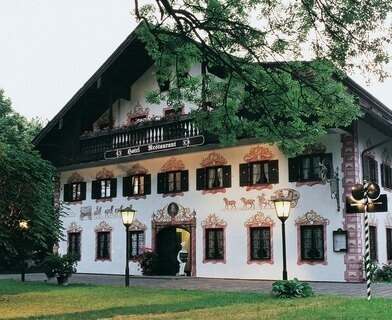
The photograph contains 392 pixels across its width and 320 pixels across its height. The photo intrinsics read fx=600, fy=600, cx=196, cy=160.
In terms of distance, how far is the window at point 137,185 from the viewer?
26109 millimetres

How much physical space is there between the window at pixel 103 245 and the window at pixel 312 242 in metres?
9.73

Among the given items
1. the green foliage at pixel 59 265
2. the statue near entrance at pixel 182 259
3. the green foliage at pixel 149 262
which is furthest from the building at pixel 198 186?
the green foliage at pixel 59 265

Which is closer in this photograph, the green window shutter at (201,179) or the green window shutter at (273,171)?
the green window shutter at (273,171)

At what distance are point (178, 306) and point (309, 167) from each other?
10.7 meters

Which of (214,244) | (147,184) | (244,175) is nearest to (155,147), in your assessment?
(147,184)

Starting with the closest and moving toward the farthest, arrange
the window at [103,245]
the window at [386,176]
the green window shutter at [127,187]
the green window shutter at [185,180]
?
the window at [386,176]
the green window shutter at [185,180]
the green window shutter at [127,187]
the window at [103,245]

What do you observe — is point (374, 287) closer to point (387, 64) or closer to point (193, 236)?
point (193, 236)

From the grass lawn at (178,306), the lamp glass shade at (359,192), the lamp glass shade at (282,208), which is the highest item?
the lamp glass shade at (359,192)

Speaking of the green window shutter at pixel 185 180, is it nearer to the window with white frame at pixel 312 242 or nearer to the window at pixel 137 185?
the window at pixel 137 185

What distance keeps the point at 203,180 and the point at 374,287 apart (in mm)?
8617

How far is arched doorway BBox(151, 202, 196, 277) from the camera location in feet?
80.8

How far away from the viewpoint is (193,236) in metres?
24.3

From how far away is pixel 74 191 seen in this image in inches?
1156

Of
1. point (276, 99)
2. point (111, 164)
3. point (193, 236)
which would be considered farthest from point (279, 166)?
point (276, 99)
